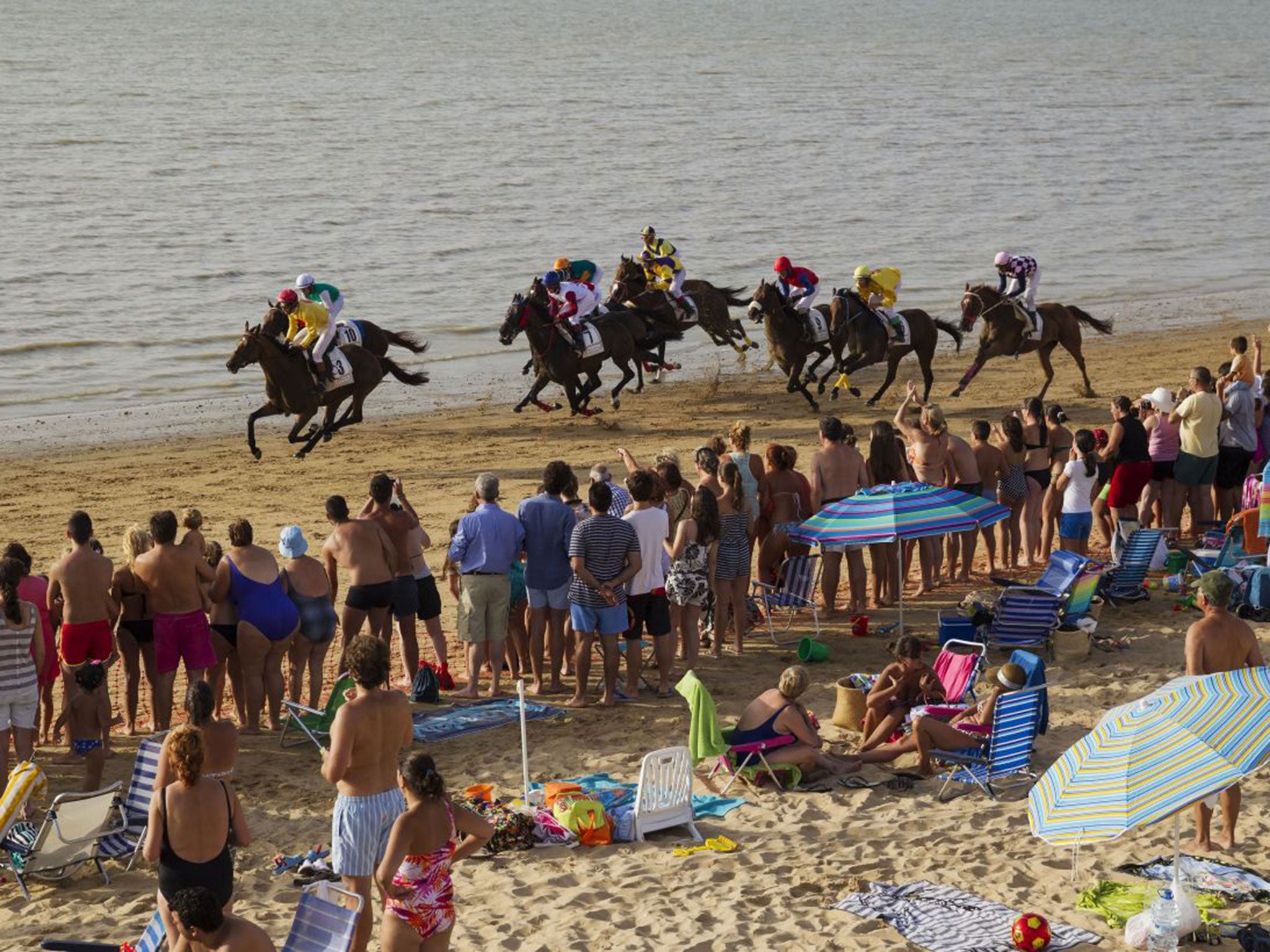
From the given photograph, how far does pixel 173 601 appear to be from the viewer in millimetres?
10500

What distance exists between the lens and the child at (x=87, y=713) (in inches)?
394

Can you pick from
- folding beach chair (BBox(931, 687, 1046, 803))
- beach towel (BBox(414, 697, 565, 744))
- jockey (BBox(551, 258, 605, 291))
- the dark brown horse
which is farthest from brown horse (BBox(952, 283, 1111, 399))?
folding beach chair (BBox(931, 687, 1046, 803))

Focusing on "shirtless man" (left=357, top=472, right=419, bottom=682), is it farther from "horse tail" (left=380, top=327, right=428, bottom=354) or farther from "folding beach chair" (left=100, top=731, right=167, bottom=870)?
"horse tail" (left=380, top=327, right=428, bottom=354)

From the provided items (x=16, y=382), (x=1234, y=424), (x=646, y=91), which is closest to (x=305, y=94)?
(x=646, y=91)

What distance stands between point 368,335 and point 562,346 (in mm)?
2292

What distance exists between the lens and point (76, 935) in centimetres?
825

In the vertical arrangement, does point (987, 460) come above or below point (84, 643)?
above

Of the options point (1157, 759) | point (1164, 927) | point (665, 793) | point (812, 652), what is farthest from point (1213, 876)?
Answer: point (812, 652)

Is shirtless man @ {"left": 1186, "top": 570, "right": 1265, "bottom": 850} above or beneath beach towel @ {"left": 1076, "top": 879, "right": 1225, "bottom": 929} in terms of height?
above

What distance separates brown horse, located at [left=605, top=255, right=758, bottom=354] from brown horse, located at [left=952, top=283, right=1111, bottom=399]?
338 centimetres

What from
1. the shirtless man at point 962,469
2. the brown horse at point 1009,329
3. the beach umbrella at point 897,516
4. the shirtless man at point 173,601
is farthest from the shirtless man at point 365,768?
Answer: the brown horse at point 1009,329

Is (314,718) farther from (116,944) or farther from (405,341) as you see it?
(405,341)

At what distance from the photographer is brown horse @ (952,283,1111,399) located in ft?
73.3

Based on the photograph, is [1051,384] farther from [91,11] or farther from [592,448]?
[91,11]
